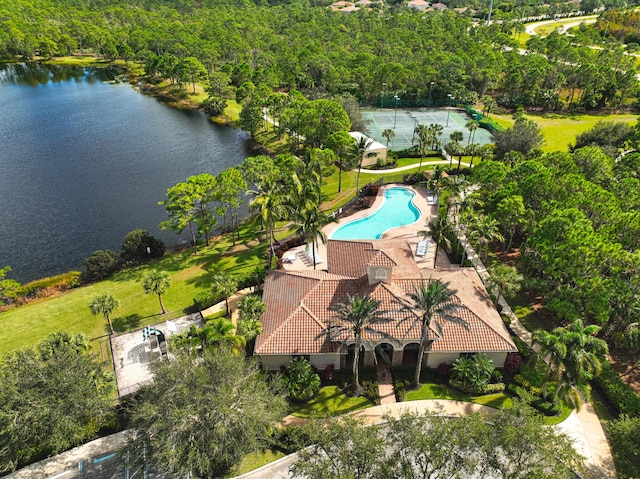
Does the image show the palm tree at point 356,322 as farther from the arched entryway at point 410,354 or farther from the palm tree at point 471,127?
the palm tree at point 471,127

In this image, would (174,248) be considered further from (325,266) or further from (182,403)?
(182,403)

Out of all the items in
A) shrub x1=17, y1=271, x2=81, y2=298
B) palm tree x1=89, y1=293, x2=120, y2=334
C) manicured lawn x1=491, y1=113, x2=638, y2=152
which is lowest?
shrub x1=17, y1=271, x2=81, y2=298

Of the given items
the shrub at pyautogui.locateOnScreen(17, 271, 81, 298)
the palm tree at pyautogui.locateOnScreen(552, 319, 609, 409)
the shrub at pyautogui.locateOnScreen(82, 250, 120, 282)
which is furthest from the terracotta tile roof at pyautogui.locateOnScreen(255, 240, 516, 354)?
the shrub at pyautogui.locateOnScreen(17, 271, 81, 298)

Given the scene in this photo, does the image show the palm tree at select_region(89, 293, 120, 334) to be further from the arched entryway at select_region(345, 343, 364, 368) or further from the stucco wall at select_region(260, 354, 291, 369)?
the arched entryway at select_region(345, 343, 364, 368)

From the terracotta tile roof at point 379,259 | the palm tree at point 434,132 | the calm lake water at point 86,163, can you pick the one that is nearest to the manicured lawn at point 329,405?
the terracotta tile roof at point 379,259

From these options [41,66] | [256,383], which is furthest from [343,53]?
[256,383]

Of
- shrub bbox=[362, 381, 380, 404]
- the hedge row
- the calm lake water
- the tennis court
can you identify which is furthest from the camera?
the tennis court
